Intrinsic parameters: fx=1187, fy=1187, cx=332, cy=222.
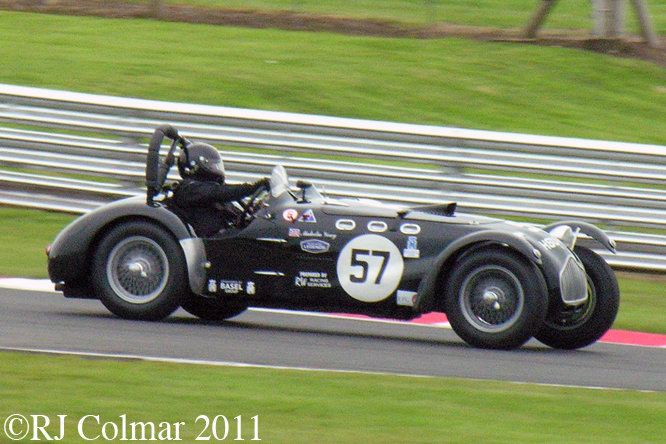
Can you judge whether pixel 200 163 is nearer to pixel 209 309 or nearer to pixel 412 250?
pixel 209 309

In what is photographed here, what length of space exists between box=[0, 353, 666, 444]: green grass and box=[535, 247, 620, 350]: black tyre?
1332 mm

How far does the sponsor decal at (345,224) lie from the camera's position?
7535 millimetres

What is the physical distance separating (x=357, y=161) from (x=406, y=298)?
5.01 m

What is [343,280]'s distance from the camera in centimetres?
750

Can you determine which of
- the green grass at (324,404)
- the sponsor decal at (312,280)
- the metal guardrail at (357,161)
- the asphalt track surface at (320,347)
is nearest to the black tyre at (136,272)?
the asphalt track surface at (320,347)

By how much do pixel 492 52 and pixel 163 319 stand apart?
35.8ft

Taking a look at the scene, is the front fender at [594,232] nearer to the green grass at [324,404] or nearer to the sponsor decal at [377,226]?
the sponsor decal at [377,226]

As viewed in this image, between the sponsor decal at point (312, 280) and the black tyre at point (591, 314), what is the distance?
146cm

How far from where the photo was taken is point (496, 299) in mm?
7289

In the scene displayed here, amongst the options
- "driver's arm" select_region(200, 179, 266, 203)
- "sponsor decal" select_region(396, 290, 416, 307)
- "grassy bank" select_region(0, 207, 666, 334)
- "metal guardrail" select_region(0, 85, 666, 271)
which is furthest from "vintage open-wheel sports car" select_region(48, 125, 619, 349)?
"metal guardrail" select_region(0, 85, 666, 271)

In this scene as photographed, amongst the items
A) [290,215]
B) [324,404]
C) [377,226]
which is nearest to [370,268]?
[377,226]

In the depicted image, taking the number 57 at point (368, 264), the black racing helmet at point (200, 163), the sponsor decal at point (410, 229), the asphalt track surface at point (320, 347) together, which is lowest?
the asphalt track surface at point (320, 347)

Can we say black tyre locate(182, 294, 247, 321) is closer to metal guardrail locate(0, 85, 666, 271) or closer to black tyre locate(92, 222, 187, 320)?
black tyre locate(92, 222, 187, 320)

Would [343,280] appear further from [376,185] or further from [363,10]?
[363,10]
